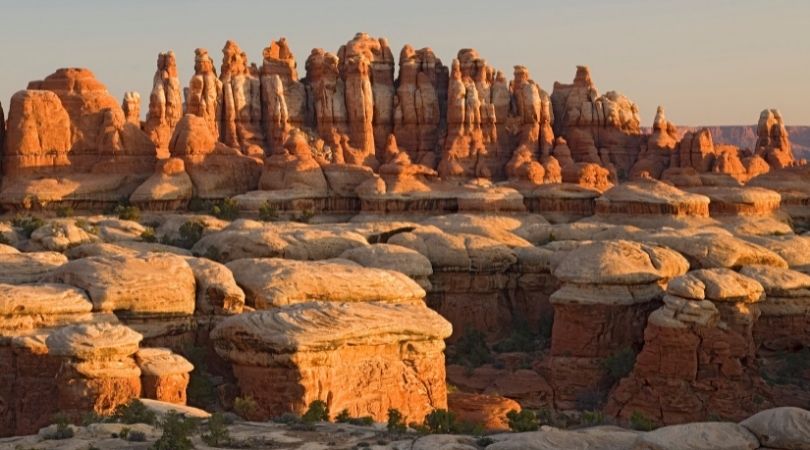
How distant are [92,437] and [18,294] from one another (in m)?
8.37

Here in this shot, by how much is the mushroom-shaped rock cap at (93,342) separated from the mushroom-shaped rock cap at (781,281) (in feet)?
62.4

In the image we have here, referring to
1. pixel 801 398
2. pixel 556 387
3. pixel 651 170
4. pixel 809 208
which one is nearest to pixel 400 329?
pixel 556 387

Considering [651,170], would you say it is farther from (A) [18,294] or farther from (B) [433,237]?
(A) [18,294]

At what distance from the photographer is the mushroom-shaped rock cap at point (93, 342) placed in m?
20.7

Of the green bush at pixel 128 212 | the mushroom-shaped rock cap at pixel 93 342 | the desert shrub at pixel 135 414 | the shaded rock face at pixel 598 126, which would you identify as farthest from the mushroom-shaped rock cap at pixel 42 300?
the shaded rock face at pixel 598 126

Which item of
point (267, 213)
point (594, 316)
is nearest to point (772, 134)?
point (267, 213)

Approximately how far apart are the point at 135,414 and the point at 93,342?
280 cm

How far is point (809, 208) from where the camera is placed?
59531mm

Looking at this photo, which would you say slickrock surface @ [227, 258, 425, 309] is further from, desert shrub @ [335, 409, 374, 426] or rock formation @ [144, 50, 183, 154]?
rock formation @ [144, 50, 183, 154]

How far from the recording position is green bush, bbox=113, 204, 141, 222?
48281mm

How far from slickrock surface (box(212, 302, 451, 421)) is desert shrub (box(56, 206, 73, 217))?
27687 millimetres

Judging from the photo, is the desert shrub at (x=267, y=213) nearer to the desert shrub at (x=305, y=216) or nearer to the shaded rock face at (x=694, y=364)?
the desert shrub at (x=305, y=216)

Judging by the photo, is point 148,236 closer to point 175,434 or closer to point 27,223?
point 27,223

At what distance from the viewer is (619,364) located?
3112 centimetres
